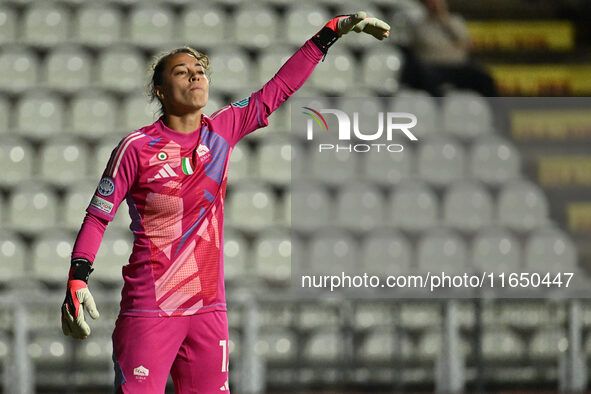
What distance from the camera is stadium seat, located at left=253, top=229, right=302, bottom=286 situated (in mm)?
6719

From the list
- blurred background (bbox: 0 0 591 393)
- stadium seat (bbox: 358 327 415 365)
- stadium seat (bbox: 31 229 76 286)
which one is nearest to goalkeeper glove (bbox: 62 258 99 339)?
blurred background (bbox: 0 0 591 393)

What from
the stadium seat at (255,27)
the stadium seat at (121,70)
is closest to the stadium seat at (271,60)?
the stadium seat at (255,27)

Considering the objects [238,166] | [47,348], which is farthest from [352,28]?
[238,166]

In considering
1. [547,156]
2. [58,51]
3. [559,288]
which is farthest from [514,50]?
[58,51]

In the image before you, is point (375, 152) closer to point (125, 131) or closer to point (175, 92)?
point (125, 131)

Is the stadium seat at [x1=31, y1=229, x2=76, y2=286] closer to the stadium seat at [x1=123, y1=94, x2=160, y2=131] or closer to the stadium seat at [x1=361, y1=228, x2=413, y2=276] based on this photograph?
the stadium seat at [x1=123, y1=94, x2=160, y2=131]

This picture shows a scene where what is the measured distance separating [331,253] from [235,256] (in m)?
0.66

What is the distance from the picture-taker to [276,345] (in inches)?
241

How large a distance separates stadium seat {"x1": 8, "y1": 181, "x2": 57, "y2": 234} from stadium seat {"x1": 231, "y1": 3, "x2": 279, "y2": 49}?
201cm

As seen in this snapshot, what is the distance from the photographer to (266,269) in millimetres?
6766

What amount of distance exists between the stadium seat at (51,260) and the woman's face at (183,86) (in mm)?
3985

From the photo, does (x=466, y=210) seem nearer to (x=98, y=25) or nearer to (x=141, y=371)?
(x=98, y=25)

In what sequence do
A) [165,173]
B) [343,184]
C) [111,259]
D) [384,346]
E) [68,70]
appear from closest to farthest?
[165,173]
[384,346]
[111,259]
[343,184]
[68,70]

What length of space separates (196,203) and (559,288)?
434 cm
